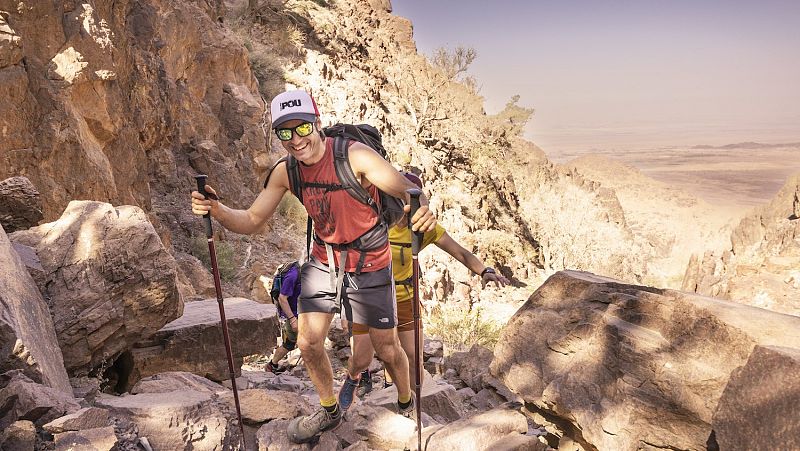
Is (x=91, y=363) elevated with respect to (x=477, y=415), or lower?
elevated

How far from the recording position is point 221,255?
10406mm

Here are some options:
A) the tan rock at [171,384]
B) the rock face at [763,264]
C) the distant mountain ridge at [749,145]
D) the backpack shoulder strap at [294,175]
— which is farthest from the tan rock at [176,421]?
the distant mountain ridge at [749,145]

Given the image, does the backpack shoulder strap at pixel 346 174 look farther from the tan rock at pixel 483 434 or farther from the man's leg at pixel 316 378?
the tan rock at pixel 483 434

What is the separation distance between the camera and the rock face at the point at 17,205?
14.3 ft

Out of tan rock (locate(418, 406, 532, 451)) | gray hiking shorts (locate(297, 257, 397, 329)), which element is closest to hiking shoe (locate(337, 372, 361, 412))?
tan rock (locate(418, 406, 532, 451))

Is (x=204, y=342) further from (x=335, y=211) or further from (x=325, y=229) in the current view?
(x=335, y=211)

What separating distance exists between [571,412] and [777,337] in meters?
1.15

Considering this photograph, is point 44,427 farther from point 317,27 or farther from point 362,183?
point 317,27

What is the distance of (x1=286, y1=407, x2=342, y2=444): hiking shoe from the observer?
3.08m

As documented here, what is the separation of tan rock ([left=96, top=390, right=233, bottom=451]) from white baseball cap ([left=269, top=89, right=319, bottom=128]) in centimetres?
183

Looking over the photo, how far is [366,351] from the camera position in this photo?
3682 millimetres

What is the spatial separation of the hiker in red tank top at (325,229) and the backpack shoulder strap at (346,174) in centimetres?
3

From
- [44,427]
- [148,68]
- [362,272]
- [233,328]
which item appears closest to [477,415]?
[362,272]

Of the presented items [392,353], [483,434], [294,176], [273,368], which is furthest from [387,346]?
[273,368]
